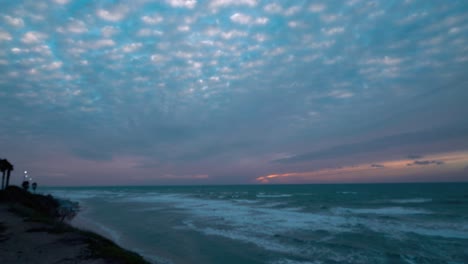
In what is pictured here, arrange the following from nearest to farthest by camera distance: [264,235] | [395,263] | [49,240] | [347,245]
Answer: [49,240], [395,263], [347,245], [264,235]

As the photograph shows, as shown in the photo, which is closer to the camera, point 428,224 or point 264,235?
point 264,235

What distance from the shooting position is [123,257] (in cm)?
1030

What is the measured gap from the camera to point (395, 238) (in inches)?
768

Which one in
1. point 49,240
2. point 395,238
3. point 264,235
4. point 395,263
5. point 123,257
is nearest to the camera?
point 123,257

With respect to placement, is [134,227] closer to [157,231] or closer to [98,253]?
[157,231]

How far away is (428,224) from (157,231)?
914 inches

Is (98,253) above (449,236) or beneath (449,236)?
above

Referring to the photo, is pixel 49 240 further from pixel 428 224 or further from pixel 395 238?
pixel 428 224

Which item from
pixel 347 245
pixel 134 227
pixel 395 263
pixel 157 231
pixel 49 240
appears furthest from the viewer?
pixel 134 227

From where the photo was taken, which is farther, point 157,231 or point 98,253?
point 157,231

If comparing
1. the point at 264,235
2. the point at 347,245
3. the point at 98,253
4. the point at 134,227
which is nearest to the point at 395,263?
the point at 347,245

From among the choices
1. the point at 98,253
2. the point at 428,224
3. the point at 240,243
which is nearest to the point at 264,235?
the point at 240,243

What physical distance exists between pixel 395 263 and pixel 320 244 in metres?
4.46

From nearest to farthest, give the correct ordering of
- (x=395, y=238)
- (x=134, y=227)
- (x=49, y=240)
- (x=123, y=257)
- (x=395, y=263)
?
1. (x=123, y=257)
2. (x=49, y=240)
3. (x=395, y=263)
4. (x=395, y=238)
5. (x=134, y=227)
